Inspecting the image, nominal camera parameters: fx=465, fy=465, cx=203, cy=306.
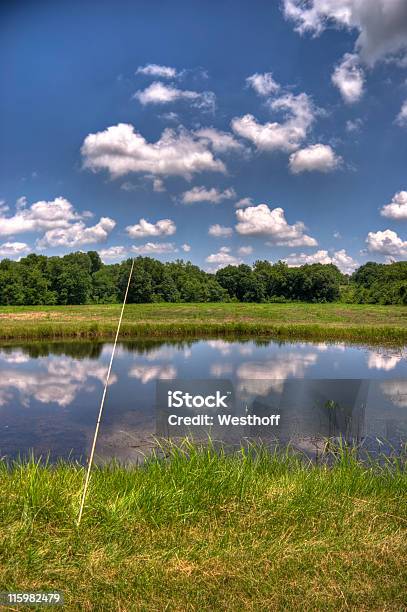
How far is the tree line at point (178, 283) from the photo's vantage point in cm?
6625

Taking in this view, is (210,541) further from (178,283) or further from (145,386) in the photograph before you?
(178,283)

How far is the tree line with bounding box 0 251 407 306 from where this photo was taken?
6625 centimetres

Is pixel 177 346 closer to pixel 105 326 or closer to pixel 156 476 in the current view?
pixel 105 326

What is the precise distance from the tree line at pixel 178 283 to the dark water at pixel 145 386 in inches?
1273

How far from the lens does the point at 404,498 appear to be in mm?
4363

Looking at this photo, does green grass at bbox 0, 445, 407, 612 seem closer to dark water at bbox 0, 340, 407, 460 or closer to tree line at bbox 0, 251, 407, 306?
dark water at bbox 0, 340, 407, 460

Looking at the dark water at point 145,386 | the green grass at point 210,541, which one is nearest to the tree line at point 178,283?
the dark water at point 145,386

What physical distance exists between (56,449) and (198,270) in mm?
84237

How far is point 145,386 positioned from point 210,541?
1248 centimetres

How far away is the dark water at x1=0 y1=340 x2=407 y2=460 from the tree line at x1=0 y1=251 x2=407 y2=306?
32.3 meters

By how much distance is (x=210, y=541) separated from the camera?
3.50 metres

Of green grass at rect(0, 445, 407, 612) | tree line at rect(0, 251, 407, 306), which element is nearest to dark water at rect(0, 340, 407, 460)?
green grass at rect(0, 445, 407, 612)

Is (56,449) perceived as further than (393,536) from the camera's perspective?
Yes

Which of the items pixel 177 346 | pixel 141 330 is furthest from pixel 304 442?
pixel 141 330
